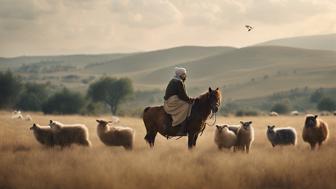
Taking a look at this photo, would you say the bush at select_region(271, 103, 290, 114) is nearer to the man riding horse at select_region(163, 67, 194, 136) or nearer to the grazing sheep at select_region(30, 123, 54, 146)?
the grazing sheep at select_region(30, 123, 54, 146)

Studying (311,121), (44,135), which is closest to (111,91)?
(44,135)

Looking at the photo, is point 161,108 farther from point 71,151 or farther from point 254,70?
point 254,70

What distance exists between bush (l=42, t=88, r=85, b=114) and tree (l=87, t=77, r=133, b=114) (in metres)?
10.9

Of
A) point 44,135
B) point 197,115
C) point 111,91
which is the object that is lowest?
point 44,135

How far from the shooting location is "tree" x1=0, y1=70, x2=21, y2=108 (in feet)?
231

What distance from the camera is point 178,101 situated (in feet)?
52.1

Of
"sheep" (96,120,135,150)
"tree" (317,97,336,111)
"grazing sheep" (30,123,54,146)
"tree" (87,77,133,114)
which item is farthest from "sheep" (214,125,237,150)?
"tree" (87,77,133,114)

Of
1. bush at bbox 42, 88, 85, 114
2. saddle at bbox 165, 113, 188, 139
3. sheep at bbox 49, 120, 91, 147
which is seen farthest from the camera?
bush at bbox 42, 88, 85, 114

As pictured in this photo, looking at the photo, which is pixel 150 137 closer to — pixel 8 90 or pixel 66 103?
pixel 66 103

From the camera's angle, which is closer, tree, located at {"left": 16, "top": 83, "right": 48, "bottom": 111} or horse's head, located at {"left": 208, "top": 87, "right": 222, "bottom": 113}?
horse's head, located at {"left": 208, "top": 87, "right": 222, "bottom": 113}

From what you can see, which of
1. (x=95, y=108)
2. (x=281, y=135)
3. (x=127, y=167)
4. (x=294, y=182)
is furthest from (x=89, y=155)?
(x=95, y=108)

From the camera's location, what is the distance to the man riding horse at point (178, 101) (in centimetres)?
1579

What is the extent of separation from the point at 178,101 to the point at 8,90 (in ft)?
193

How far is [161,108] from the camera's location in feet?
54.8
